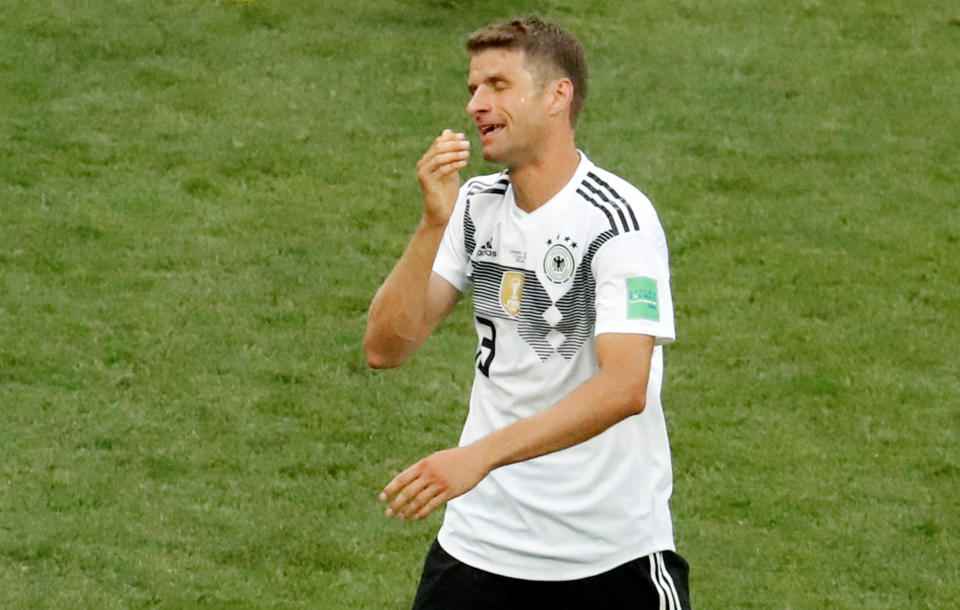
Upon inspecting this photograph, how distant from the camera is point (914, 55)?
652 inches

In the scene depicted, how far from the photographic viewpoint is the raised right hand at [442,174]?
5.57m

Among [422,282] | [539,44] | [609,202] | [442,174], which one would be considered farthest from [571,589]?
[539,44]

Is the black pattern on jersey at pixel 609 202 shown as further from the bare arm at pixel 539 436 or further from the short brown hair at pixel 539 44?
the bare arm at pixel 539 436

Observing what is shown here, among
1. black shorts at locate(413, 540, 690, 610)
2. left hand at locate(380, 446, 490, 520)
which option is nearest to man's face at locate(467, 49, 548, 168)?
left hand at locate(380, 446, 490, 520)

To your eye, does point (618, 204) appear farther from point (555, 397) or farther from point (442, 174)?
point (555, 397)

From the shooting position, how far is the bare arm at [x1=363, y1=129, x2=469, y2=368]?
220 inches

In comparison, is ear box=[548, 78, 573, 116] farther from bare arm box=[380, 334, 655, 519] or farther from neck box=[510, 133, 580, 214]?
bare arm box=[380, 334, 655, 519]

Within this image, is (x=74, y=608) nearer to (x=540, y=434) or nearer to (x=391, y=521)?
(x=391, y=521)

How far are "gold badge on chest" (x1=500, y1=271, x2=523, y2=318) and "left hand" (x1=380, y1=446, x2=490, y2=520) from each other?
0.84 m

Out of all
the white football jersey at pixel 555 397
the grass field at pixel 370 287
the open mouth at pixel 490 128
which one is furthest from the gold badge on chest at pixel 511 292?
the grass field at pixel 370 287

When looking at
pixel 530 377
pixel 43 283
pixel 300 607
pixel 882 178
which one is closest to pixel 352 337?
pixel 43 283

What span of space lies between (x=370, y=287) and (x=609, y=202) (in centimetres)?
730

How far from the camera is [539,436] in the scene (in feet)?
16.7

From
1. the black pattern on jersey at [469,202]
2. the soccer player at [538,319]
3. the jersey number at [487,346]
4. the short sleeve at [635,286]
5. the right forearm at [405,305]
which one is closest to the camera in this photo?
the short sleeve at [635,286]
